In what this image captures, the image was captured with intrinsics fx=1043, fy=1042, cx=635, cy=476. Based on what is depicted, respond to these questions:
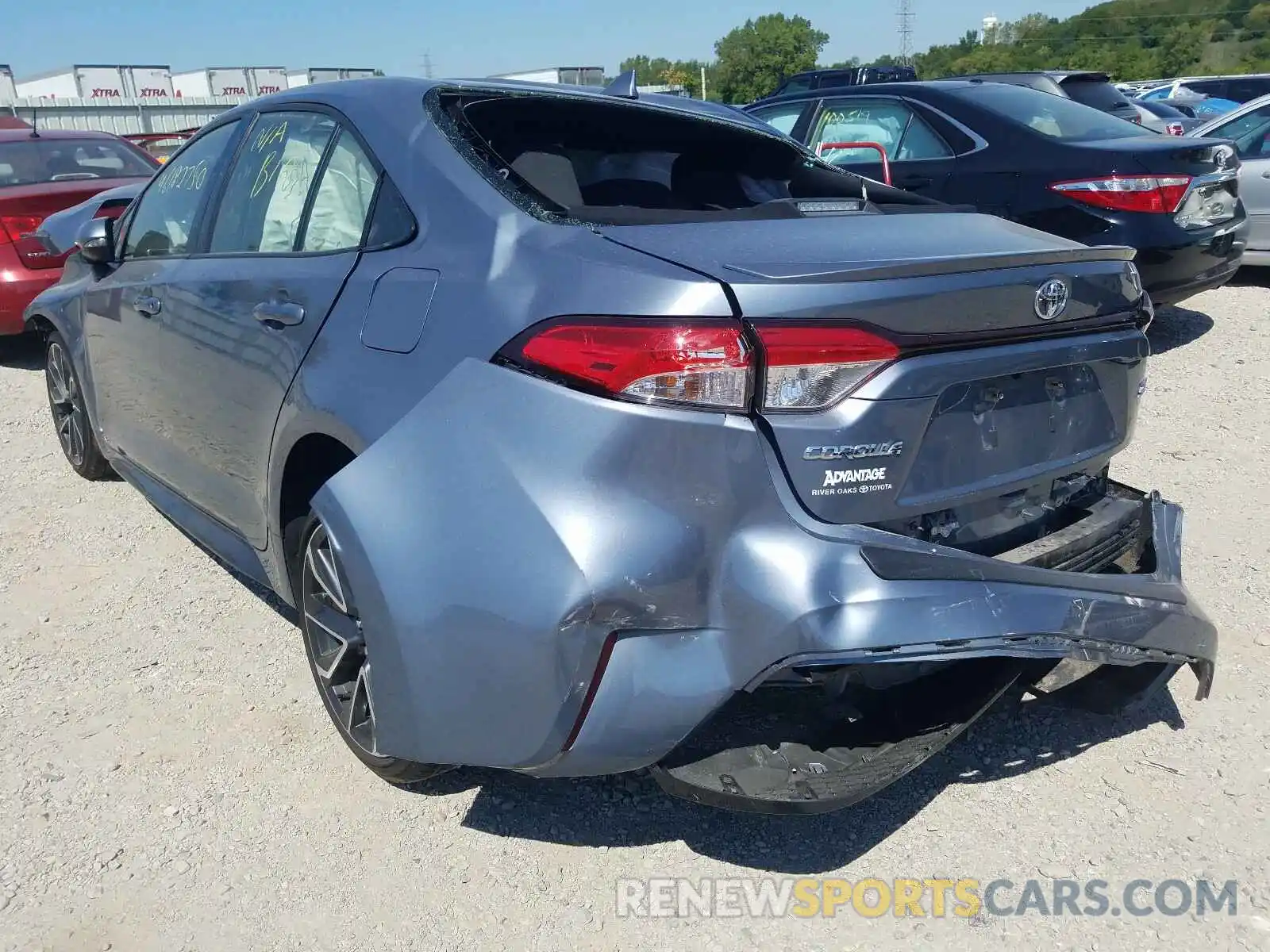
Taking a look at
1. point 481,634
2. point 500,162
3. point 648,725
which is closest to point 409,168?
point 500,162

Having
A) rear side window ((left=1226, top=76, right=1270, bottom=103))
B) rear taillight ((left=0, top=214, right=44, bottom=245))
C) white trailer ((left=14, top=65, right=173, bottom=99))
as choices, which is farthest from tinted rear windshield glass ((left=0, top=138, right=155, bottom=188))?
white trailer ((left=14, top=65, right=173, bottom=99))

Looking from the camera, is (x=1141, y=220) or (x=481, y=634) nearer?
(x=481, y=634)

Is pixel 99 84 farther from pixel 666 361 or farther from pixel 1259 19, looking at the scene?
pixel 1259 19

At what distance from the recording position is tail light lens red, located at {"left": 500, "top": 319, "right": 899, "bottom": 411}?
188cm

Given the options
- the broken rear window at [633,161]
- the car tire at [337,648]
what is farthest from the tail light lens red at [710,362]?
the car tire at [337,648]

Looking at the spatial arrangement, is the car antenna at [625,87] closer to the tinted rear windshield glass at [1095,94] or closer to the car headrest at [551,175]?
the car headrest at [551,175]

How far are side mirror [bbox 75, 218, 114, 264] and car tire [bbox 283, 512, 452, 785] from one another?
180 cm

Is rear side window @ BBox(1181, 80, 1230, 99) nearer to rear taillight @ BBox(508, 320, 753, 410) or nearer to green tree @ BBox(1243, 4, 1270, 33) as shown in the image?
rear taillight @ BBox(508, 320, 753, 410)

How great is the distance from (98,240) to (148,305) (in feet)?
1.91

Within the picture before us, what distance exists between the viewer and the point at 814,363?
1912 millimetres

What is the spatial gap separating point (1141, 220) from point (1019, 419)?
4.34 meters

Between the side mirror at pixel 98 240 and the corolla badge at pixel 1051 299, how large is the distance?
131 inches

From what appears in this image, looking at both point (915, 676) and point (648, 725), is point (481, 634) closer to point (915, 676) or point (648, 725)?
point (648, 725)

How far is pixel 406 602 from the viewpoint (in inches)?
81.6
